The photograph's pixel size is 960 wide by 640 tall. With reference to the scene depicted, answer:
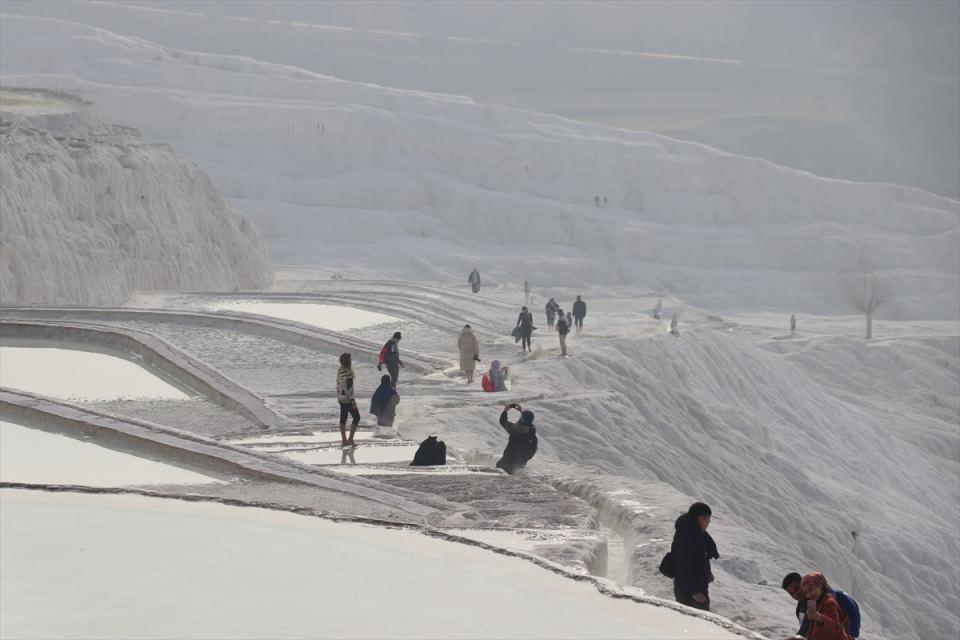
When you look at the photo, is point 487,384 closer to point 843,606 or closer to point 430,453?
point 430,453

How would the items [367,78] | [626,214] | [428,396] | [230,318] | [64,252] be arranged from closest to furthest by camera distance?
[428,396]
[230,318]
[64,252]
[626,214]
[367,78]

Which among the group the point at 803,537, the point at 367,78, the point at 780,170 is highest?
the point at 367,78

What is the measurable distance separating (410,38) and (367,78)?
8.05 m

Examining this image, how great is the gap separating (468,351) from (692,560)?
382 inches

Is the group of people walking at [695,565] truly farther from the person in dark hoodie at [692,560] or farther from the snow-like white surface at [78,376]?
the snow-like white surface at [78,376]

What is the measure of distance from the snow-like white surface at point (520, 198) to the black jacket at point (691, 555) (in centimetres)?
3973

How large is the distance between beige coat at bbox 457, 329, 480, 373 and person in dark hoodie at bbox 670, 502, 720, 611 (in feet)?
31.2

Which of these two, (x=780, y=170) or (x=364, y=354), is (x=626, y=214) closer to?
(x=780, y=170)

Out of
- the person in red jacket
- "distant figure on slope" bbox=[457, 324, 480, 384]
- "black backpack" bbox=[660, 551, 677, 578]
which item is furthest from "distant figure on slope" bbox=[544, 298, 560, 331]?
the person in red jacket

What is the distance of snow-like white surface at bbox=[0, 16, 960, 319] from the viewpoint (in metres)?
52.7

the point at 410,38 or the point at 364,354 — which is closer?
the point at 364,354

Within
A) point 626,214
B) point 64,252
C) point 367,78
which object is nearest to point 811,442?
point 64,252

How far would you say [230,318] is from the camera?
20.8 metres

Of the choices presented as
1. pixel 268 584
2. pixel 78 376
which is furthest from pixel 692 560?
pixel 78 376
